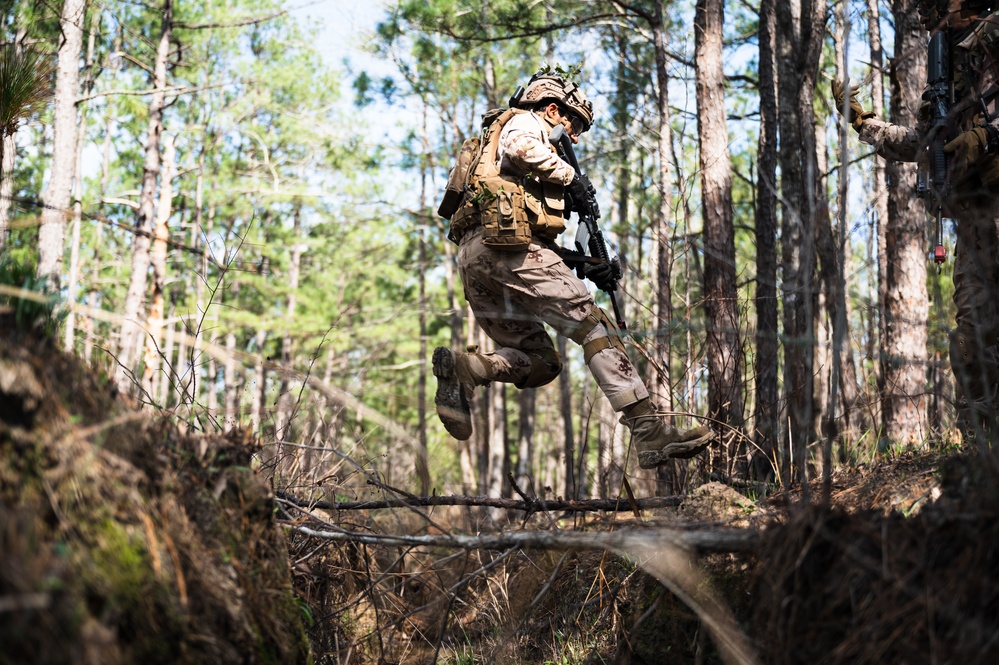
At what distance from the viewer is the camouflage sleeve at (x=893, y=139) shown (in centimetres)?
434

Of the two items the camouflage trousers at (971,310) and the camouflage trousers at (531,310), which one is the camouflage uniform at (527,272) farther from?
the camouflage trousers at (971,310)

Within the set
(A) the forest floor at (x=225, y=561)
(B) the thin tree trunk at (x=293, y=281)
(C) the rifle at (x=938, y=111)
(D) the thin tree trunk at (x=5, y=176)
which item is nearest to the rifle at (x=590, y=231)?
(C) the rifle at (x=938, y=111)

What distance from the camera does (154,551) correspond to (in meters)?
1.89

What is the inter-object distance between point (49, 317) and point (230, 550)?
768 millimetres

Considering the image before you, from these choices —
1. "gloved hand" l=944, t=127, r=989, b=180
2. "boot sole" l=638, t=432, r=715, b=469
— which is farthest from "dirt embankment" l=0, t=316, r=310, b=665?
"gloved hand" l=944, t=127, r=989, b=180

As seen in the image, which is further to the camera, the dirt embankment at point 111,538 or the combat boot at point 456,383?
the combat boot at point 456,383

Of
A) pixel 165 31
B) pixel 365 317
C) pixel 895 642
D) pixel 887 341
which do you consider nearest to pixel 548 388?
pixel 365 317

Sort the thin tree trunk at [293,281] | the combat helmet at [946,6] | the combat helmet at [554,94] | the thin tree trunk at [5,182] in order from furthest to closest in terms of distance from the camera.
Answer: the thin tree trunk at [293,281] → the combat helmet at [554,94] → the combat helmet at [946,6] → the thin tree trunk at [5,182]

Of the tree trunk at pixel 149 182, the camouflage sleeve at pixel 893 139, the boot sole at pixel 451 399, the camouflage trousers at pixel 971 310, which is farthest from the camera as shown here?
the tree trunk at pixel 149 182

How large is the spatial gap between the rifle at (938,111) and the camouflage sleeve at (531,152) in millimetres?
1706

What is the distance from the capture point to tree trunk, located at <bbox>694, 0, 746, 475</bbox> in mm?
4648

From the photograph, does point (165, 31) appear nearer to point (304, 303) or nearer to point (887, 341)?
point (304, 303)

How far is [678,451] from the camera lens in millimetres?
3984

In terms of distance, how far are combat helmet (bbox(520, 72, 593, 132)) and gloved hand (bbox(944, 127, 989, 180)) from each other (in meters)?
1.84
